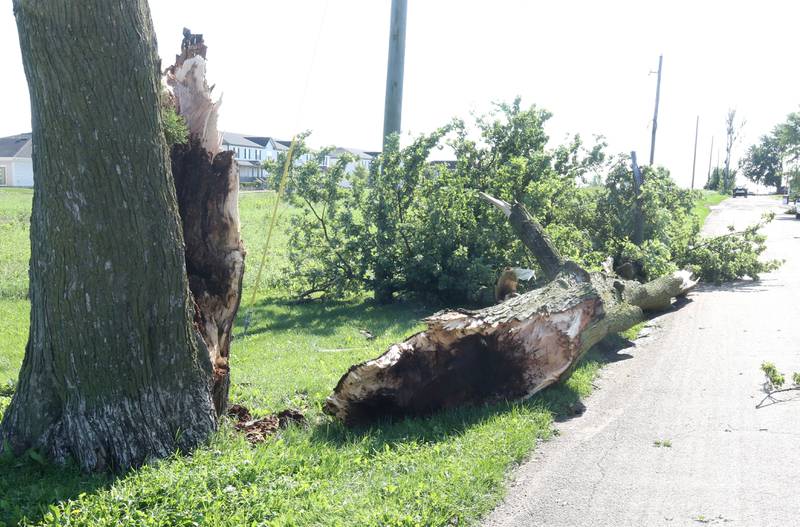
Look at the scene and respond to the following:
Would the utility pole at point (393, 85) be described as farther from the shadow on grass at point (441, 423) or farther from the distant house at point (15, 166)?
the distant house at point (15, 166)

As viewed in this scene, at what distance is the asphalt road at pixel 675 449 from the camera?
172 inches

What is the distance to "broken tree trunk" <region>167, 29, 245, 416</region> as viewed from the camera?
5.53m

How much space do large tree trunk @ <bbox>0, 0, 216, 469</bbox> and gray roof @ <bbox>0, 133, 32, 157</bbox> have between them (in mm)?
68859

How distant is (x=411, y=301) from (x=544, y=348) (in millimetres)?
5892

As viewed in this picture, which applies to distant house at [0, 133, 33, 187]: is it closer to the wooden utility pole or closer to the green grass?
the green grass

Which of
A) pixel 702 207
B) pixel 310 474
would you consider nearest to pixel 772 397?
pixel 310 474

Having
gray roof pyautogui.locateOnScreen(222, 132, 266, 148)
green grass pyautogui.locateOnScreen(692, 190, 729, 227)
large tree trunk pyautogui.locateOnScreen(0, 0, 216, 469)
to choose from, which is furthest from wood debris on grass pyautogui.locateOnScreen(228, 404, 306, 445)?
gray roof pyautogui.locateOnScreen(222, 132, 266, 148)

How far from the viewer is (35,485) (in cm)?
427

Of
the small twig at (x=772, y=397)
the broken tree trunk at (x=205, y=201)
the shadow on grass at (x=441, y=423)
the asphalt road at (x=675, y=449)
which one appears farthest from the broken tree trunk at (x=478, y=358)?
the small twig at (x=772, y=397)

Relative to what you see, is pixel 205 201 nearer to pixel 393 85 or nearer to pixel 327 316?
pixel 327 316

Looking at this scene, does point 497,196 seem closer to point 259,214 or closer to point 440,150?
point 440,150

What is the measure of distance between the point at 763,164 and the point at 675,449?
112m

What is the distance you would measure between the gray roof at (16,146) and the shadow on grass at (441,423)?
226ft

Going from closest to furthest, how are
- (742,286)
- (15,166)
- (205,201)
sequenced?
(205,201) < (742,286) < (15,166)
